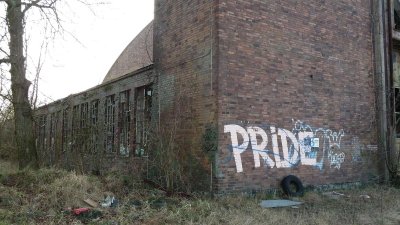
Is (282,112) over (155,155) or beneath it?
over

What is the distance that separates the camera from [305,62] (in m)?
12.4

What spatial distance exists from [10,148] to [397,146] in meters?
17.5

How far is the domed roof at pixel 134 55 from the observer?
22766 millimetres

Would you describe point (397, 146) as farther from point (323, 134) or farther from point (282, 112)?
point (282, 112)

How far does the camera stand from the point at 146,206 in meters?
8.52

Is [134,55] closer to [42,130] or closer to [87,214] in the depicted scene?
[42,130]

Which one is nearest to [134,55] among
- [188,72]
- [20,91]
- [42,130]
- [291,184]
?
[42,130]

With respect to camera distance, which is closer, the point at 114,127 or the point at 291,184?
the point at 291,184

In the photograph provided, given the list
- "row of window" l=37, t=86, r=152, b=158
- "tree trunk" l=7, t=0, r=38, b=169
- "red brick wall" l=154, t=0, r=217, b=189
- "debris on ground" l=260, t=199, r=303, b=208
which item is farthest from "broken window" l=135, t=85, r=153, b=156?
"debris on ground" l=260, t=199, r=303, b=208

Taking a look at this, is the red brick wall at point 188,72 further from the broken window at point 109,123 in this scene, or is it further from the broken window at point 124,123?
the broken window at point 109,123

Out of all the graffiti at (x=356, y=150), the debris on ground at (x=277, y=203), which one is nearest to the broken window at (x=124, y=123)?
the debris on ground at (x=277, y=203)

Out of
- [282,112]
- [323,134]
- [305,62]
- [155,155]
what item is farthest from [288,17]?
[155,155]

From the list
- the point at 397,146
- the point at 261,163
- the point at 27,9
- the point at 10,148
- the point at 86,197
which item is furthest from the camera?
the point at 10,148

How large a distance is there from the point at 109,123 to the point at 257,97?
7191mm
